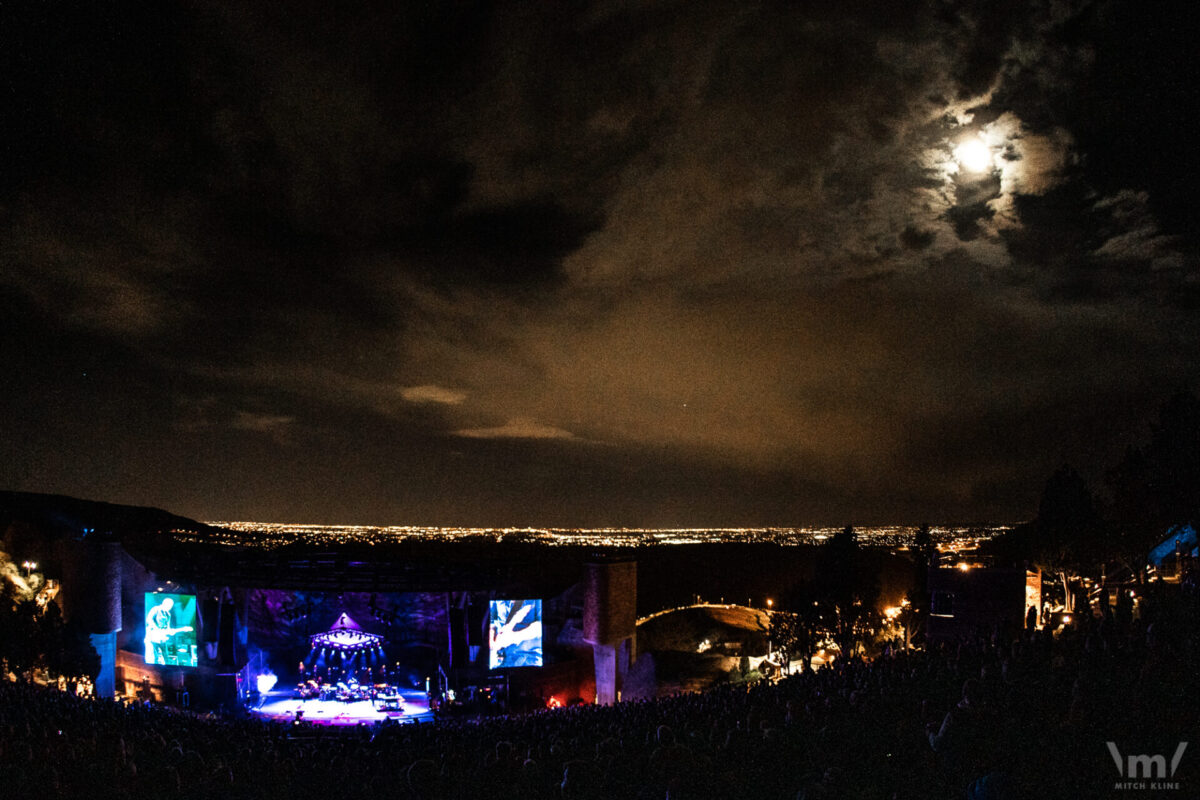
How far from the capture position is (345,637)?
34094 mm

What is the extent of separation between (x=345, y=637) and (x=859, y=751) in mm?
29853

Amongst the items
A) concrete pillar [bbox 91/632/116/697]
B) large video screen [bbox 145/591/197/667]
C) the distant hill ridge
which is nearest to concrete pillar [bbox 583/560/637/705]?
large video screen [bbox 145/591/197/667]

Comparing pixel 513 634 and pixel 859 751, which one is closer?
pixel 859 751

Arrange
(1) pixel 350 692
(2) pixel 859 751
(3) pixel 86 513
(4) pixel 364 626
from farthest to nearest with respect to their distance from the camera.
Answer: (3) pixel 86 513 → (4) pixel 364 626 → (1) pixel 350 692 → (2) pixel 859 751

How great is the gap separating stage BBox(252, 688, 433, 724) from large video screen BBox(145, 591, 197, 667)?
4.07 metres

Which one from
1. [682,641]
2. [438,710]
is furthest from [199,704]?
[682,641]

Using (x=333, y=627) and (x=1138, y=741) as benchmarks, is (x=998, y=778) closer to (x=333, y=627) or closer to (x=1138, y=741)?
(x=1138, y=741)

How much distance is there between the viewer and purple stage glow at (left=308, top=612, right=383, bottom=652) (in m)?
34.1

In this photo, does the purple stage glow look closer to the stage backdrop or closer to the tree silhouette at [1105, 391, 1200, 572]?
the stage backdrop

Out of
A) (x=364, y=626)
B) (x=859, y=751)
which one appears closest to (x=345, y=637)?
(x=364, y=626)

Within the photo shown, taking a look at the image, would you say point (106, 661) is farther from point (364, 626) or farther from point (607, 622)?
point (607, 622)

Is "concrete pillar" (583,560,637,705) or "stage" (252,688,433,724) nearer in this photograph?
"stage" (252,688,433,724)

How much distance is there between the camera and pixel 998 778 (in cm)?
534

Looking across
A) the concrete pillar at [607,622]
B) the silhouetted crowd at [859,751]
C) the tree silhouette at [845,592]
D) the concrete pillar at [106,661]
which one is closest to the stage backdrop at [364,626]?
the concrete pillar at [106,661]
